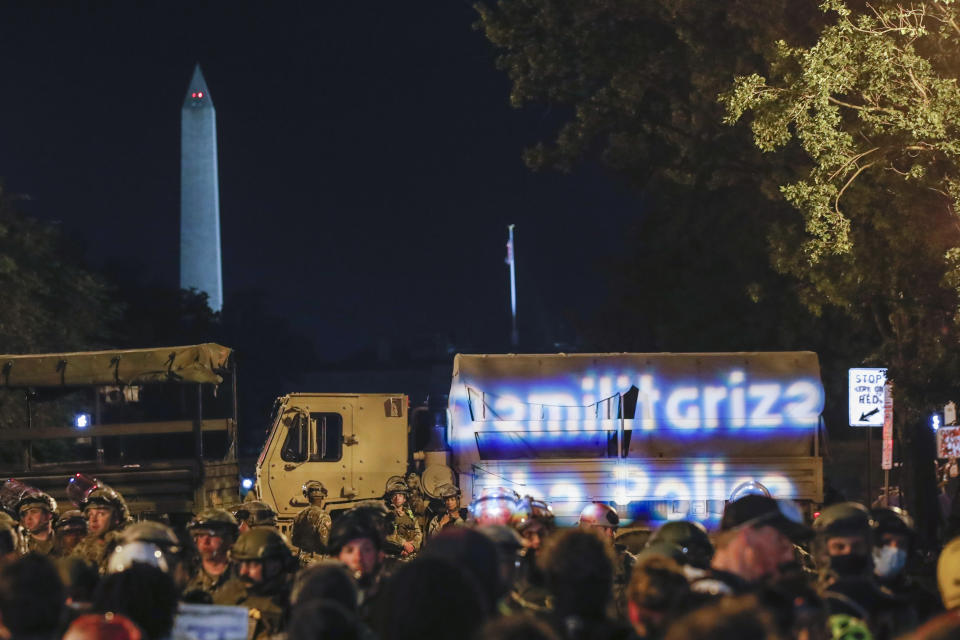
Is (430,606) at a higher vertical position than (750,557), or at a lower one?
higher

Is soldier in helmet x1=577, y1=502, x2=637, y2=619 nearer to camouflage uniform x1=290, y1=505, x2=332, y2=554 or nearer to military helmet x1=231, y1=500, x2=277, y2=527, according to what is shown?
military helmet x1=231, y1=500, x2=277, y2=527

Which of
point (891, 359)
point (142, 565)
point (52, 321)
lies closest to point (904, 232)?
point (891, 359)

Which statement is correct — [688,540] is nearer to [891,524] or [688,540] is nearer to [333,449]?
[891,524]

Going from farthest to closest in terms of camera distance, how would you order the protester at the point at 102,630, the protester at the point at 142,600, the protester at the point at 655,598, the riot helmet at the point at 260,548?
1. the riot helmet at the point at 260,548
2. the protester at the point at 142,600
3. the protester at the point at 655,598
4. the protester at the point at 102,630

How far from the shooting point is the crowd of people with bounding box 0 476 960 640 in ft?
13.4

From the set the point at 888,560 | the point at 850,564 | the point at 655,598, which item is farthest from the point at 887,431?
the point at 655,598

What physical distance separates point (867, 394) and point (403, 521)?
7052mm

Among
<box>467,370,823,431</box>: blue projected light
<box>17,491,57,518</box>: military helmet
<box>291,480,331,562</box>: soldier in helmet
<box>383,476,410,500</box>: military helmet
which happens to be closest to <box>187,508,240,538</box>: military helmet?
<box>17,491,57,518</box>: military helmet

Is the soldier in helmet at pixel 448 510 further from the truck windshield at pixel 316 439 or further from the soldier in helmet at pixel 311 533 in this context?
the truck windshield at pixel 316 439

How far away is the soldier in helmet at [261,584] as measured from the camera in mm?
7133

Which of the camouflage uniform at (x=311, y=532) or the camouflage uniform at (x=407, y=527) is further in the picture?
the camouflage uniform at (x=407, y=527)

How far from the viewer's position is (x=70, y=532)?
36.3ft

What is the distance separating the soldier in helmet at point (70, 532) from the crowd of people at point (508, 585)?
1.38 meters

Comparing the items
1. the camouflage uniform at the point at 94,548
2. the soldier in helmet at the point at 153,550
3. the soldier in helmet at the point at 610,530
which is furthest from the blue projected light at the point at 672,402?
the soldier in helmet at the point at 153,550
